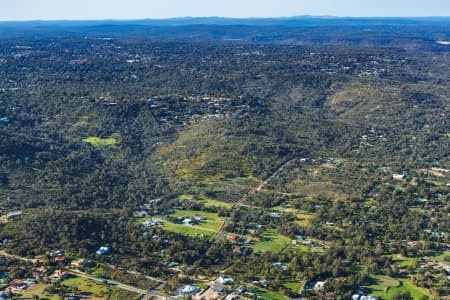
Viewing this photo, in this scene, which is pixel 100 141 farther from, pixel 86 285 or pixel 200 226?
pixel 86 285

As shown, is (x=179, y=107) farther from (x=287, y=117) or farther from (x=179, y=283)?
(x=179, y=283)

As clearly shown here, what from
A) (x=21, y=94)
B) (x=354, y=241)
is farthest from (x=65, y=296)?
(x=21, y=94)

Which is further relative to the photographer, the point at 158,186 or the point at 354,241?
the point at 158,186

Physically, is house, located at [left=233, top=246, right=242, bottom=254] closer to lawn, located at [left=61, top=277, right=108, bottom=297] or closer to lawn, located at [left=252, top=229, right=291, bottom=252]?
lawn, located at [left=252, top=229, right=291, bottom=252]

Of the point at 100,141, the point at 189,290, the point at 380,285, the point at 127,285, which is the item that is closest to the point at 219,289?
the point at 189,290

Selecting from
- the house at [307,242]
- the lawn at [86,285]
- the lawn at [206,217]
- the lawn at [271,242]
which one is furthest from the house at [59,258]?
the house at [307,242]

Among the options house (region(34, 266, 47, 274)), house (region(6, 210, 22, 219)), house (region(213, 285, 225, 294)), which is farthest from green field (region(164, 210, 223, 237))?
house (region(6, 210, 22, 219))

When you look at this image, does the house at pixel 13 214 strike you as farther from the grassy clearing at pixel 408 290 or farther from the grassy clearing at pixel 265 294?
the grassy clearing at pixel 408 290
